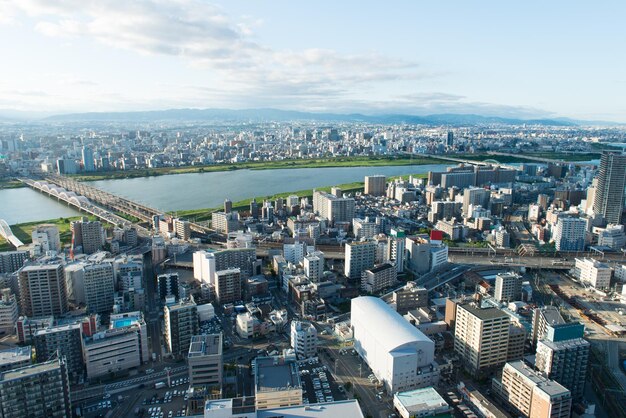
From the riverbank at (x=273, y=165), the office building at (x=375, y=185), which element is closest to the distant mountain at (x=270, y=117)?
the riverbank at (x=273, y=165)

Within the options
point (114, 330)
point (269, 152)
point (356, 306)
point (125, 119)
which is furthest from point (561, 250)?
point (125, 119)

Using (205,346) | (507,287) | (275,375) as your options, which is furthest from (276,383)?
(507,287)

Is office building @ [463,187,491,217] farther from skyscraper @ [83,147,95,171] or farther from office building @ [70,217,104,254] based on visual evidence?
skyscraper @ [83,147,95,171]

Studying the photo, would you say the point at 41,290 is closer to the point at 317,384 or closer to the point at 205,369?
the point at 205,369

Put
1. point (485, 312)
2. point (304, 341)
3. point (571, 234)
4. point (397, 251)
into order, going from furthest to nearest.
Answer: point (571, 234)
point (397, 251)
point (304, 341)
point (485, 312)

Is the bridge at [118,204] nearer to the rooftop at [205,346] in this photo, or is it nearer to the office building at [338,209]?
the office building at [338,209]

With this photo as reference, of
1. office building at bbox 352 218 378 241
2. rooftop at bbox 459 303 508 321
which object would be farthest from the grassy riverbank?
rooftop at bbox 459 303 508 321

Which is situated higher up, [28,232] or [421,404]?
[421,404]
